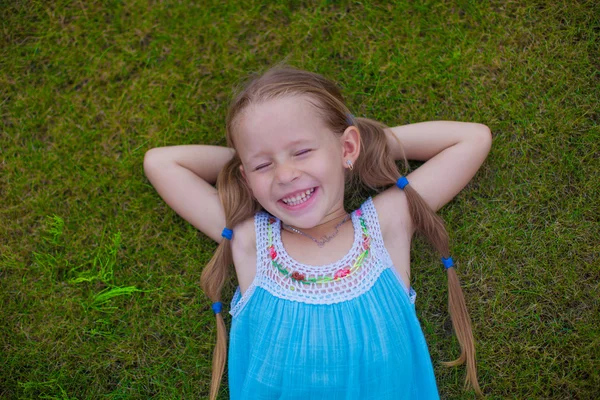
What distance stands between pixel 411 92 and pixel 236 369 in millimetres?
1858

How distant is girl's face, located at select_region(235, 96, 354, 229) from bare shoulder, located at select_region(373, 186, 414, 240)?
1.07 ft

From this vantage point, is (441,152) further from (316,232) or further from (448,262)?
(316,232)

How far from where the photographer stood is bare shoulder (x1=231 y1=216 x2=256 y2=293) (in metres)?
2.64

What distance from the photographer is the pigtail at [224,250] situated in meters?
2.70

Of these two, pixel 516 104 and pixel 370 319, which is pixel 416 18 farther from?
pixel 370 319

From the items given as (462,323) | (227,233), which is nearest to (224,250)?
(227,233)

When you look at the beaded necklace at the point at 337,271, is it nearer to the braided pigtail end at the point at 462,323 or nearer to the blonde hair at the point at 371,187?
the blonde hair at the point at 371,187

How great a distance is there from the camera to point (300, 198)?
2377 mm

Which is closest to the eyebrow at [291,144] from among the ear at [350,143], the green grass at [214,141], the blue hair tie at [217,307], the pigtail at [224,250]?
the ear at [350,143]

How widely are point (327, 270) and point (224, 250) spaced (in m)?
0.59

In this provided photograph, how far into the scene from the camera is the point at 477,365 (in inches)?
111

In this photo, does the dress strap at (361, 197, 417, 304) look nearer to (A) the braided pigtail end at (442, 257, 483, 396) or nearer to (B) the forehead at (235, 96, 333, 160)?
(A) the braided pigtail end at (442, 257, 483, 396)

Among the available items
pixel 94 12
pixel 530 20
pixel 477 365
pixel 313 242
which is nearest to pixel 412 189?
pixel 313 242

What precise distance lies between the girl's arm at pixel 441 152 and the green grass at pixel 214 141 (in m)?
0.23
